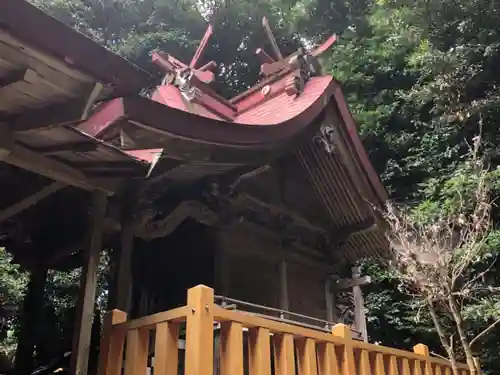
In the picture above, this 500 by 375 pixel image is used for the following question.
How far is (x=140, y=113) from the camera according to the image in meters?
3.43

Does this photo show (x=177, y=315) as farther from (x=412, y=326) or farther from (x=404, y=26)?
(x=404, y=26)

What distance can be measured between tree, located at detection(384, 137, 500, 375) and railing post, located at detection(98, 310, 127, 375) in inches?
142

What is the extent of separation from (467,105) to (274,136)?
7.69 meters

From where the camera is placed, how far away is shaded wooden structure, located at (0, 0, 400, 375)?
110 inches

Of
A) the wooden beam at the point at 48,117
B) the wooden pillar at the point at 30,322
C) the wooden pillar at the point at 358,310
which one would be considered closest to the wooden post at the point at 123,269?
the wooden pillar at the point at 30,322

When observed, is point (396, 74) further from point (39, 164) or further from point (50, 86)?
point (50, 86)

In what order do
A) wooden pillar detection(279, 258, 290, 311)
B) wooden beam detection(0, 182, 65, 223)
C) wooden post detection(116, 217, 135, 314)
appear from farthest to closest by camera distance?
wooden pillar detection(279, 258, 290, 311), wooden post detection(116, 217, 135, 314), wooden beam detection(0, 182, 65, 223)

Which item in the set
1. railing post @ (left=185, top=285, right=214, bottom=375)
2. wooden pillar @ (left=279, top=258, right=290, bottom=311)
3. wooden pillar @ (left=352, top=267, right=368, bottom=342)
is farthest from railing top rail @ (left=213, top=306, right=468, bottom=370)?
wooden pillar @ (left=352, top=267, right=368, bottom=342)

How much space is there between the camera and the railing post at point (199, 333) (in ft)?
9.21

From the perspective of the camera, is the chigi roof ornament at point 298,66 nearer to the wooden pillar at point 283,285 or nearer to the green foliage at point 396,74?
the wooden pillar at point 283,285

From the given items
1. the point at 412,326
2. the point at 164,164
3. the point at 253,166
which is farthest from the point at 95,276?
the point at 412,326

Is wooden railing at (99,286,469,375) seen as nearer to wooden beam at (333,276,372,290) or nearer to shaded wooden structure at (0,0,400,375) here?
shaded wooden structure at (0,0,400,375)

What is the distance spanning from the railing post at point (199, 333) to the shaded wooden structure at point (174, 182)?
0.27 metres

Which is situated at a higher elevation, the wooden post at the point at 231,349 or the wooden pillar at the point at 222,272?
the wooden pillar at the point at 222,272
